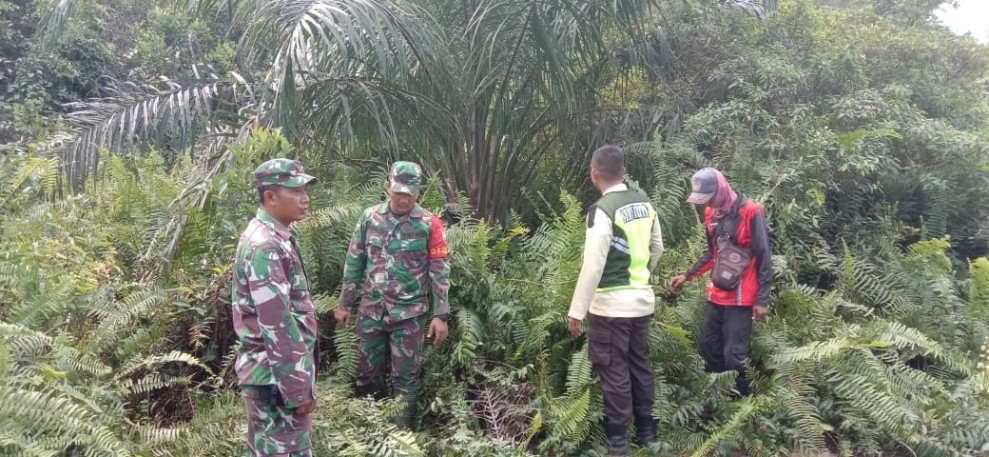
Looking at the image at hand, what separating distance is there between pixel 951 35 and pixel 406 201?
7.41 metres

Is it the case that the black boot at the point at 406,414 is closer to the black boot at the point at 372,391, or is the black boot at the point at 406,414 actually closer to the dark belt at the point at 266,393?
the black boot at the point at 372,391

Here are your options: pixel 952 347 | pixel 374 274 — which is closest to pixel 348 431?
pixel 374 274

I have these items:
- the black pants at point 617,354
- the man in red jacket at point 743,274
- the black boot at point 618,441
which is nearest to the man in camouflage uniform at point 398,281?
the black pants at point 617,354

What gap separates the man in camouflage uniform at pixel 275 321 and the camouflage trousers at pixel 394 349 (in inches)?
42.1

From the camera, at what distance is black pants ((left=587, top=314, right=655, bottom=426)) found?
3656mm

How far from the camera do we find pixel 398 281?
3.74 meters

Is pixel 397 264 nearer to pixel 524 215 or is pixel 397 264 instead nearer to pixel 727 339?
pixel 727 339

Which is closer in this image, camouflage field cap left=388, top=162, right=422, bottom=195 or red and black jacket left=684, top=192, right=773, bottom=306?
camouflage field cap left=388, top=162, right=422, bottom=195

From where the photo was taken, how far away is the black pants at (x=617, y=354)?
3656 millimetres

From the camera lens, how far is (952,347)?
481cm

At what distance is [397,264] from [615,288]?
1.30 meters

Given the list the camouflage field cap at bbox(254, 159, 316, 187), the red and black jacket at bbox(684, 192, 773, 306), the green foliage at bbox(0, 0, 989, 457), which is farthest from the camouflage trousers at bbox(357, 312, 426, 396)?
the red and black jacket at bbox(684, 192, 773, 306)

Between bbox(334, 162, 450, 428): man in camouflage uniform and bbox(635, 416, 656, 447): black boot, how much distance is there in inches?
52.7

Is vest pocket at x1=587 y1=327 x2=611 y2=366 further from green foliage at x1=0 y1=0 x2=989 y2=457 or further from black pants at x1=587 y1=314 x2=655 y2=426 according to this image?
green foliage at x1=0 y1=0 x2=989 y2=457
